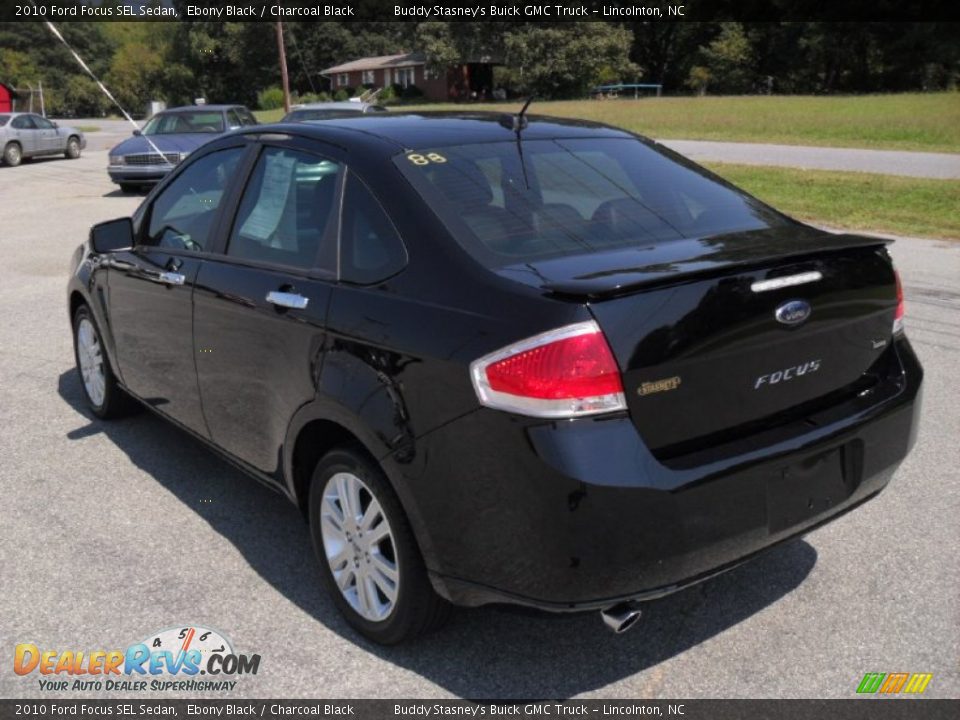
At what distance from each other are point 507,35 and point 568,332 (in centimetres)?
7501

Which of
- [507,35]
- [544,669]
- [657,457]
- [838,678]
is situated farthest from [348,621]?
[507,35]

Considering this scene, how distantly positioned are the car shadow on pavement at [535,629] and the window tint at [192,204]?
1.28 m

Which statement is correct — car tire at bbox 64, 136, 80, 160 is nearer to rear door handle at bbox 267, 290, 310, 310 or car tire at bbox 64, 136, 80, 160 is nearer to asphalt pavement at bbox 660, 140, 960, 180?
asphalt pavement at bbox 660, 140, 960, 180

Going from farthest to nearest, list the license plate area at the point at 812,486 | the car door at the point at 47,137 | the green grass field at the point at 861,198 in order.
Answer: the car door at the point at 47,137 → the green grass field at the point at 861,198 → the license plate area at the point at 812,486

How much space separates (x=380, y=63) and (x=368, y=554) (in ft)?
303

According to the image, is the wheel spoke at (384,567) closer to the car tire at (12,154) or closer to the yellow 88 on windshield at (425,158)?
the yellow 88 on windshield at (425,158)

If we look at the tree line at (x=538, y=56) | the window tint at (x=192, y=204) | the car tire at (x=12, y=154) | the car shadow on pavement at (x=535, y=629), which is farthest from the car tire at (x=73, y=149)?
the tree line at (x=538, y=56)

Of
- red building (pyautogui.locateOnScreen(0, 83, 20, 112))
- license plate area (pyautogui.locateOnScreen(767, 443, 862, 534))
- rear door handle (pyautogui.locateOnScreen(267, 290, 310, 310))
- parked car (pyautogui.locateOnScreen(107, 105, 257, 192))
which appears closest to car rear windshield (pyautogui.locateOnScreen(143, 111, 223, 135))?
parked car (pyautogui.locateOnScreen(107, 105, 257, 192))

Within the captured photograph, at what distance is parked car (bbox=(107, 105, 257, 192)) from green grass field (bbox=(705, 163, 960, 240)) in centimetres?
1029

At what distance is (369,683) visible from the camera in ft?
9.66

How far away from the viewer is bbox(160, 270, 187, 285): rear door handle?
13.3 ft

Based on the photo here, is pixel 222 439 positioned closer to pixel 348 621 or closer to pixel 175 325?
pixel 175 325

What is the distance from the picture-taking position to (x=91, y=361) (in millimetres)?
5414

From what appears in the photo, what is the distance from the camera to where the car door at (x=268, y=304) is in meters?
3.27
